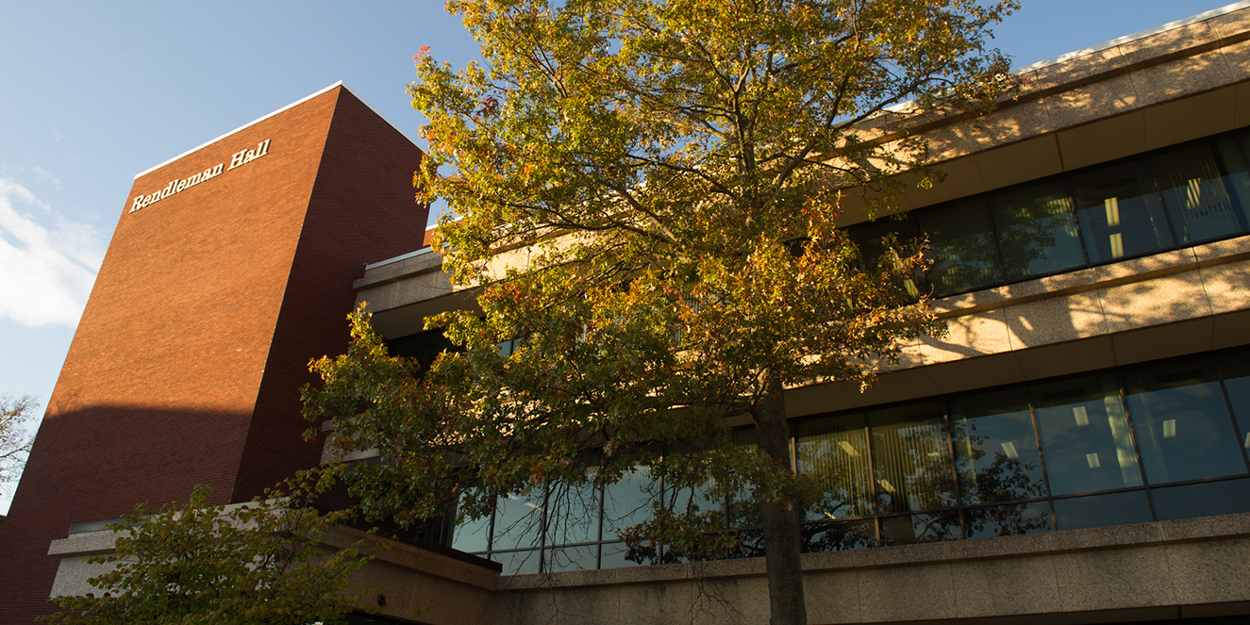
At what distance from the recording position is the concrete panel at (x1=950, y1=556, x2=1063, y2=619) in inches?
467

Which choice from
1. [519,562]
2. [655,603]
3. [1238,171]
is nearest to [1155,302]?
[1238,171]

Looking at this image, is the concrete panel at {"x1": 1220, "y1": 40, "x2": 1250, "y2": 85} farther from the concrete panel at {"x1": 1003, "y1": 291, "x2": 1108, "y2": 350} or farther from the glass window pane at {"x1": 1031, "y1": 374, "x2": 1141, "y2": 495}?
the glass window pane at {"x1": 1031, "y1": 374, "x2": 1141, "y2": 495}

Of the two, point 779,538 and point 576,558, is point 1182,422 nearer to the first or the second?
point 779,538

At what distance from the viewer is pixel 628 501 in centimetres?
1683

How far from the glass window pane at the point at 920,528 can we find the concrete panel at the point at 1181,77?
7585mm

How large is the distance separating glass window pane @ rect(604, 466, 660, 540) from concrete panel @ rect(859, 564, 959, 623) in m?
4.70

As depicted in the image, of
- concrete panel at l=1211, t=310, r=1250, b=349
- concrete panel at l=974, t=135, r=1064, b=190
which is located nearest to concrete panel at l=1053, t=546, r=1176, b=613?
concrete panel at l=1211, t=310, r=1250, b=349

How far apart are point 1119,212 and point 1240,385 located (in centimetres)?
338

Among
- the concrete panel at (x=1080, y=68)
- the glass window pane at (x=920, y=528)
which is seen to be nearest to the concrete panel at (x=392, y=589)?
the glass window pane at (x=920, y=528)

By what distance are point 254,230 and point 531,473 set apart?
51.7 feet

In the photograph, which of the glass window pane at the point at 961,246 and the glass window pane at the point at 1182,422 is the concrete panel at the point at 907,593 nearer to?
the glass window pane at the point at 1182,422

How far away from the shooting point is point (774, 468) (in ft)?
34.6

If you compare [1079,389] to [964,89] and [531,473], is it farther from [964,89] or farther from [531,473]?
[531,473]

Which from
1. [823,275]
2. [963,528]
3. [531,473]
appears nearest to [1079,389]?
[963,528]
